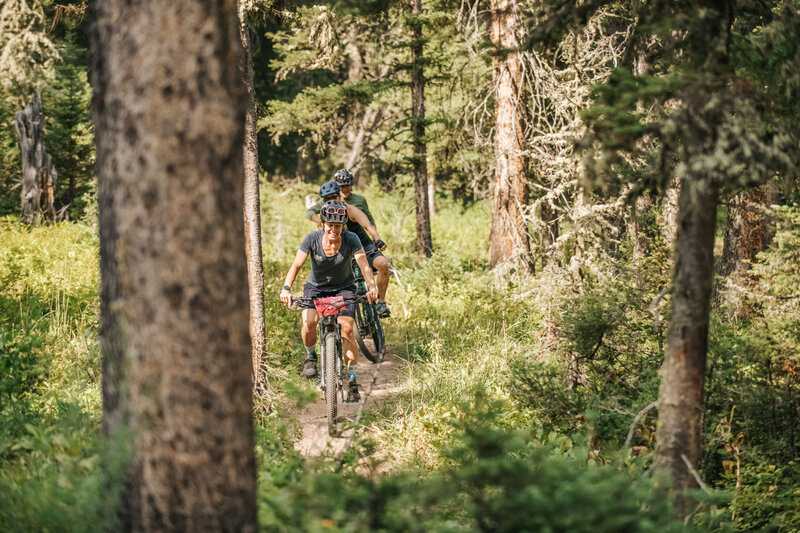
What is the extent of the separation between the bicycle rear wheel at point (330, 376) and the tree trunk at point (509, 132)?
4778 millimetres

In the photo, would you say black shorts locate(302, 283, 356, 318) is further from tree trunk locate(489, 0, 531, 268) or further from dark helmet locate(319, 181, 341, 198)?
tree trunk locate(489, 0, 531, 268)

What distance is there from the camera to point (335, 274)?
806cm

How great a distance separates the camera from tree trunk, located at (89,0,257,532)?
3250 mm

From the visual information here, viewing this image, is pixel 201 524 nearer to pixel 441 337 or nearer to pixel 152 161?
pixel 152 161

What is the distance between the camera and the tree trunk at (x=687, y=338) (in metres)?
4.63

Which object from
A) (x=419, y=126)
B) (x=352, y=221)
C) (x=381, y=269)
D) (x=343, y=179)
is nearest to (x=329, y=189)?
(x=343, y=179)

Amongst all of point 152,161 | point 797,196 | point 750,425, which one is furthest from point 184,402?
point 797,196

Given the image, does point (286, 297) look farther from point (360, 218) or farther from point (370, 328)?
point (360, 218)

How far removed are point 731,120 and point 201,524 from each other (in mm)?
3874

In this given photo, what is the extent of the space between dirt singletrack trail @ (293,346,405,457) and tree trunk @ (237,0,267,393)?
72 cm

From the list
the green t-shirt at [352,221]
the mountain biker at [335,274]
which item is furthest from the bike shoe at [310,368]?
the green t-shirt at [352,221]

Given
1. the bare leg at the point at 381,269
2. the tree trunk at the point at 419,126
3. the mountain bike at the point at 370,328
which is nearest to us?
the mountain bike at the point at 370,328

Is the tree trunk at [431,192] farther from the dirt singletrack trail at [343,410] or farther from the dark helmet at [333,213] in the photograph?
the dark helmet at [333,213]

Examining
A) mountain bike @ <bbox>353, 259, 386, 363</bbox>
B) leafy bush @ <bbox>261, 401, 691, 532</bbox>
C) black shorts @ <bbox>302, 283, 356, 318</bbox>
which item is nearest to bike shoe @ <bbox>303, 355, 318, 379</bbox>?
black shorts @ <bbox>302, 283, 356, 318</bbox>
